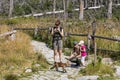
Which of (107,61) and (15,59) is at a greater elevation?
(15,59)

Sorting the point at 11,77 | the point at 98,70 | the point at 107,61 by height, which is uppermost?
the point at 11,77

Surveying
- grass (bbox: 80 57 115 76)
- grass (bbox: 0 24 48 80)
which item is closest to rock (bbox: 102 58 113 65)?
grass (bbox: 80 57 115 76)

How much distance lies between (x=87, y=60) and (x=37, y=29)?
7197 millimetres

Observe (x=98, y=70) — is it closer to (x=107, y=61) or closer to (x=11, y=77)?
(x=107, y=61)

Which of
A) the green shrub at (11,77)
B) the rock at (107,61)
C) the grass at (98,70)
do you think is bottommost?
the rock at (107,61)

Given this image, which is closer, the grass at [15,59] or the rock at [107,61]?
the grass at [15,59]

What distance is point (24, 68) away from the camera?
38.1 ft

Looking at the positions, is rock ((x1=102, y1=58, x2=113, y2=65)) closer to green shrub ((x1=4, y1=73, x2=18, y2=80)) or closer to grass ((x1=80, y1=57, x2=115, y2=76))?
grass ((x1=80, y1=57, x2=115, y2=76))

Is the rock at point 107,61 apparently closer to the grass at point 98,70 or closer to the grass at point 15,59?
the grass at point 98,70

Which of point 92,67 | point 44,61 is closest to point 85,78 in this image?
point 92,67

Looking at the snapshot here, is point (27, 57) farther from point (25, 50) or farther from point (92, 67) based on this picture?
point (92, 67)

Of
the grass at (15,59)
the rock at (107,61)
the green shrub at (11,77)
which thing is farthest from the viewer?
the rock at (107,61)

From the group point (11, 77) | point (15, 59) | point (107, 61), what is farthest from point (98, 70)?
point (15, 59)

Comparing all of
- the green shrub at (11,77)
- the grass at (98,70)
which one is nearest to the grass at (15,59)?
the green shrub at (11,77)
